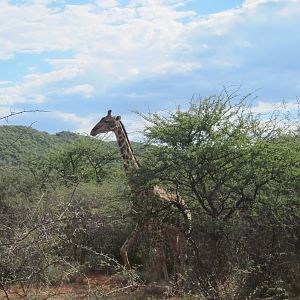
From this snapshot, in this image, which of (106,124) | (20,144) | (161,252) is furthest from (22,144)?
(106,124)

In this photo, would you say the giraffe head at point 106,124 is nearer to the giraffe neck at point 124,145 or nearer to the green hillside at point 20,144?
the giraffe neck at point 124,145

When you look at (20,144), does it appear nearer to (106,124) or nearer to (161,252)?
(161,252)

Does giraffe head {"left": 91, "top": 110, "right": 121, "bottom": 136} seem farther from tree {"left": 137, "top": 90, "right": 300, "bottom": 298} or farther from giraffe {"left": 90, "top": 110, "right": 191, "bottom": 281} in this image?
tree {"left": 137, "top": 90, "right": 300, "bottom": 298}

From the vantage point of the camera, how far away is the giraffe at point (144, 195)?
9047mm

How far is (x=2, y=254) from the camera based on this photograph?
158 inches

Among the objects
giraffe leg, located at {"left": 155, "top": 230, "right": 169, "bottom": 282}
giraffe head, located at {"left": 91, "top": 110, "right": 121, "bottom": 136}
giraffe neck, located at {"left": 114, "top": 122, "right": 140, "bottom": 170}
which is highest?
giraffe head, located at {"left": 91, "top": 110, "right": 121, "bottom": 136}

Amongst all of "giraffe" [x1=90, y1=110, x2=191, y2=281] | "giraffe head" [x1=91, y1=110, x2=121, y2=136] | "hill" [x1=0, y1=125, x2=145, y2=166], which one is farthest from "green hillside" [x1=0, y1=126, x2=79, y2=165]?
"giraffe" [x1=90, y1=110, x2=191, y2=281]

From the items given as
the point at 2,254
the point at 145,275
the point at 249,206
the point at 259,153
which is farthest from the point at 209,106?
the point at 2,254

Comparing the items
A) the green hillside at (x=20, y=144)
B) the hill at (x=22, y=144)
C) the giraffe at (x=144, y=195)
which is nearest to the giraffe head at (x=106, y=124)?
the giraffe at (x=144, y=195)

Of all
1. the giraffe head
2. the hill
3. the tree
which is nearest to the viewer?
the hill

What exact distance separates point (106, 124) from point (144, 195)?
257 cm

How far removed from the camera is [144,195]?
9.25 metres

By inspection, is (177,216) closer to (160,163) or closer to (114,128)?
(160,163)

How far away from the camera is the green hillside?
462 centimetres
